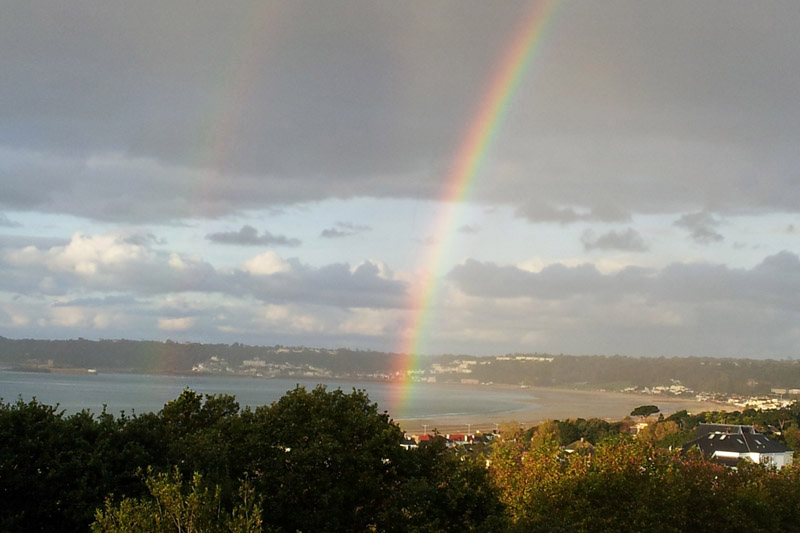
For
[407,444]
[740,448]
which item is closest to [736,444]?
[740,448]

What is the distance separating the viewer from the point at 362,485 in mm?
22062

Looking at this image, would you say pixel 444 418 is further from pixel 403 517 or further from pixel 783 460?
pixel 403 517

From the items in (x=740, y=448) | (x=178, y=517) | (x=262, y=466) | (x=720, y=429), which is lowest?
(x=740, y=448)

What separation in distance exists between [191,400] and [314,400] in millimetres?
4854

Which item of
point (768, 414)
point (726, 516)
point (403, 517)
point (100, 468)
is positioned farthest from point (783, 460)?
point (100, 468)

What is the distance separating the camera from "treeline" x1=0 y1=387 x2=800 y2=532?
59.4ft

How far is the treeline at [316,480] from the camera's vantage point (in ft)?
59.4

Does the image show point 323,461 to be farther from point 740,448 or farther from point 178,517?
point 740,448

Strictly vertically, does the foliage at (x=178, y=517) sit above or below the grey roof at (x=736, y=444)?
above

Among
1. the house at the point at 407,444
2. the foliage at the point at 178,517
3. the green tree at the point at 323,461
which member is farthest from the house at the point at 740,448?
the foliage at the point at 178,517

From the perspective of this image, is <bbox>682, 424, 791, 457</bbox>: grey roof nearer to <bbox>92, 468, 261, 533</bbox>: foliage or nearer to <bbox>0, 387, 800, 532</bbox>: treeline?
<bbox>0, 387, 800, 532</bbox>: treeline

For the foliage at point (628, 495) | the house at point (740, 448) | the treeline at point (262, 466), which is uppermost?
the treeline at point (262, 466)

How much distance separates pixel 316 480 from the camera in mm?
21109

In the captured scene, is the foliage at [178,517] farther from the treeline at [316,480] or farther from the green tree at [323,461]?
the green tree at [323,461]
